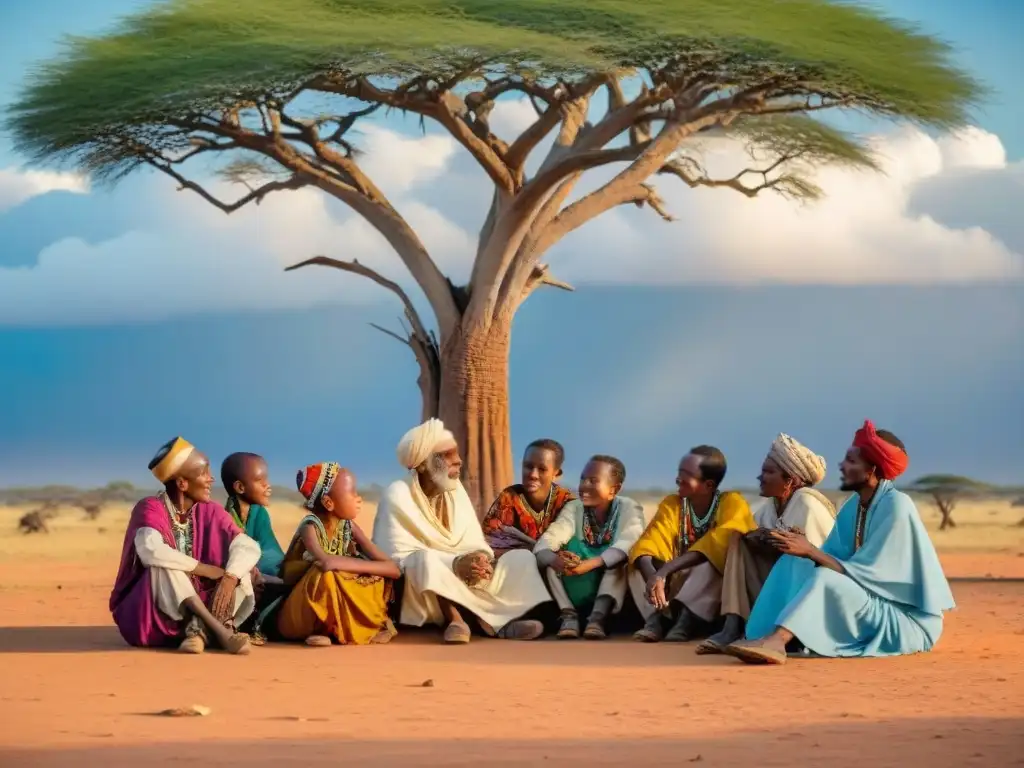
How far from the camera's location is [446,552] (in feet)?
33.6

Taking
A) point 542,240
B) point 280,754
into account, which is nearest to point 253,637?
point 280,754

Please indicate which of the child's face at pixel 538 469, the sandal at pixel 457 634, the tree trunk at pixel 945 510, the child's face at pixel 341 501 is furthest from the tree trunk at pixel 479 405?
the tree trunk at pixel 945 510

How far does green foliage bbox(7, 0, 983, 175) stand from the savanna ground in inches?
300

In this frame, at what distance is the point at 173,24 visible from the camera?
1853 centimetres

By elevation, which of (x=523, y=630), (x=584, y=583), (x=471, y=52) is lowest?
(x=523, y=630)

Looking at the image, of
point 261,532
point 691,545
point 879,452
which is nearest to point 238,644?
point 261,532

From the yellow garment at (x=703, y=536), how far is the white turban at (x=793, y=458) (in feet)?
1.40

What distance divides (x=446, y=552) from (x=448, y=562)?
13 centimetres

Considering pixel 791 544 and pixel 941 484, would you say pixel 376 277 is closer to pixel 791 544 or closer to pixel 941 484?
pixel 791 544

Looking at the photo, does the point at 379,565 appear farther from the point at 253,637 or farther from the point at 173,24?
the point at 173,24

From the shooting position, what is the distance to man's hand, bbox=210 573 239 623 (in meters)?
9.34

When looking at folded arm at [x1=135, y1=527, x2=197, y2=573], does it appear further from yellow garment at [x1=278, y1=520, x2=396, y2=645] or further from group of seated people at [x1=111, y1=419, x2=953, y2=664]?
yellow garment at [x1=278, y1=520, x2=396, y2=645]

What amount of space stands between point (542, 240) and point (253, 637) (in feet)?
28.2

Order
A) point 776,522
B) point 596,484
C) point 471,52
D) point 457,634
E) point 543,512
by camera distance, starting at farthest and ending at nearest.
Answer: point 471,52
point 543,512
point 596,484
point 457,634
point 776,522
